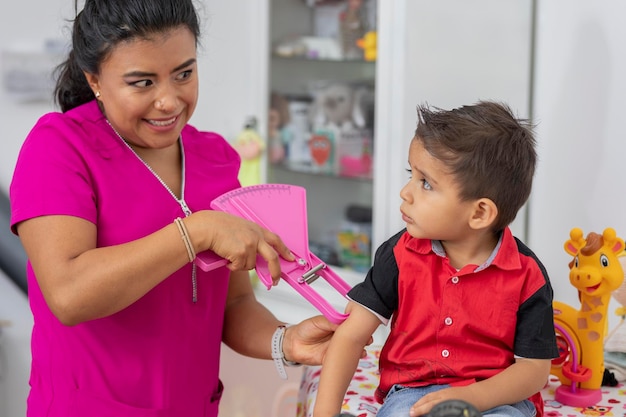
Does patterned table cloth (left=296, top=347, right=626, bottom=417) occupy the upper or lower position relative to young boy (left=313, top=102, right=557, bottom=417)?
lower

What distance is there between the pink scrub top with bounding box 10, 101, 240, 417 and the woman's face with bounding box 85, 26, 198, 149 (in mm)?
65

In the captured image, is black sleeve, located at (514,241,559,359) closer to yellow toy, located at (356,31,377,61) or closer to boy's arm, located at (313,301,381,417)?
boy's arm, located at (313,301,381,417)

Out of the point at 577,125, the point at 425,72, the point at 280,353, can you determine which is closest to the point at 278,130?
the point at 425,72

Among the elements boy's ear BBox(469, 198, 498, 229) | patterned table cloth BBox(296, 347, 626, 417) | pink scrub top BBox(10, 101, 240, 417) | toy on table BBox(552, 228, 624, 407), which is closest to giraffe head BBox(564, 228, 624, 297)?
toy on table BBox(552, 228, 624, 407)

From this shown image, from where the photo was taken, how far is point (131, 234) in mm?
1319

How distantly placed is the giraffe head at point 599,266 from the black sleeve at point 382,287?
361 mm

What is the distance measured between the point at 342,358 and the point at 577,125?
1271 mm

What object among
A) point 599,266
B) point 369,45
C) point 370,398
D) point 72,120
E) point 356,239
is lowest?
point 356,239

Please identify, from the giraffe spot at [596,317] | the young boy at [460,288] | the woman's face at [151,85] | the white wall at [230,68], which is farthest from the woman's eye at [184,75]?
the white wall at [230,68]

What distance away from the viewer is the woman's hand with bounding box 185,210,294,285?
1.22 metres

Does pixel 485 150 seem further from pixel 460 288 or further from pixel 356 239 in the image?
pixel 356 239

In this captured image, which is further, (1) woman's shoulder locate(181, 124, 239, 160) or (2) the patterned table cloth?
(1) woman's shoulder locate(181, 124, 239, 160)

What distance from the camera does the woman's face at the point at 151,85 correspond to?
1.26m

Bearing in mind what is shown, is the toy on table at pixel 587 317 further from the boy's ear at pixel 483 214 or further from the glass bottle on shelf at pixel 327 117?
the glass bottle on shelf at pixel 327 117
